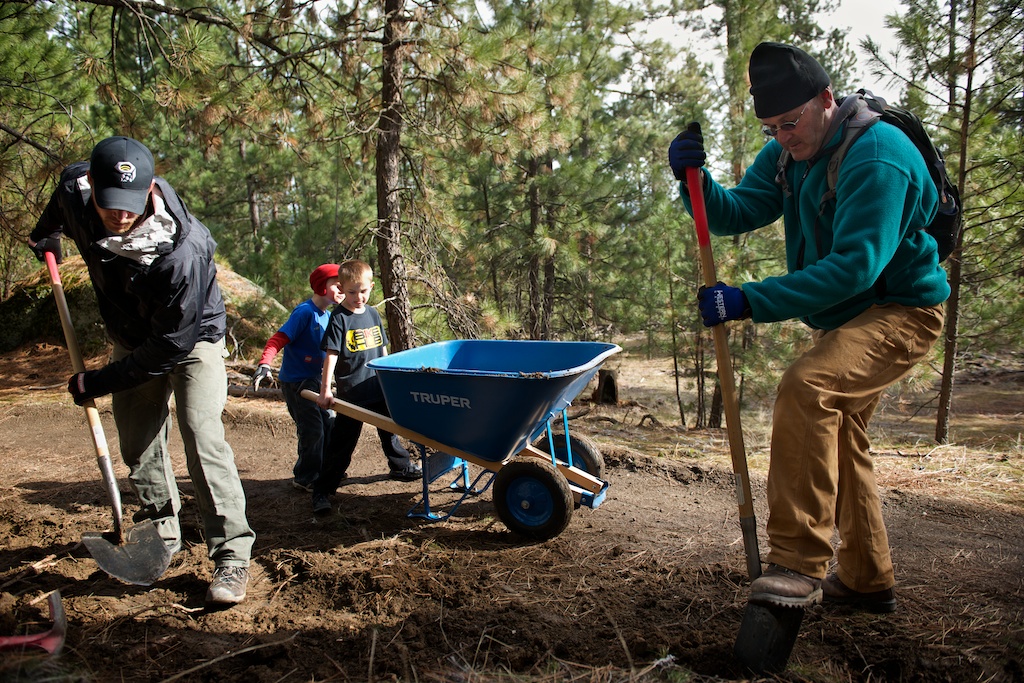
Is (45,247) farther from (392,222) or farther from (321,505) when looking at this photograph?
(392,222)

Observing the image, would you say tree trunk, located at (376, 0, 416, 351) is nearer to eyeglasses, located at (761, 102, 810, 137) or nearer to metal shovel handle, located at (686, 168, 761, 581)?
metal shovel handle, located at (686, 168, 761, 581)

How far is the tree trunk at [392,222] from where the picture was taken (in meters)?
6.06

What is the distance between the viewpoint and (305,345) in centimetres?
429

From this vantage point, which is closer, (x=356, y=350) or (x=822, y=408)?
(x=822, y=408)

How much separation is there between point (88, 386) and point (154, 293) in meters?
0.51

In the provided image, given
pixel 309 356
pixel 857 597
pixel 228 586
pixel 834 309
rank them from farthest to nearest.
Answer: pixel 309 356, pixel 228 586, pixel 857 597, pixel 834 309

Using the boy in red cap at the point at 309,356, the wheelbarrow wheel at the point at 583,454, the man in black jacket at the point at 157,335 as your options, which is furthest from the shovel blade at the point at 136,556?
the wheelbarrow wheel at the point at 583,454

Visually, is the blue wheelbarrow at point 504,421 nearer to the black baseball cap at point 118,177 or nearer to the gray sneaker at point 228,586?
the gray sneaker at point 228,586

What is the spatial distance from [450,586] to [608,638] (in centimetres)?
74

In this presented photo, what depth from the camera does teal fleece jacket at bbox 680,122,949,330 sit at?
208 cm

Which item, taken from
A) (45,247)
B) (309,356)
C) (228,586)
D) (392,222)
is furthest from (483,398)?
(392,222)

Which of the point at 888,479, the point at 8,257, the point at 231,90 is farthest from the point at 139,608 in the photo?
the point at 8,257

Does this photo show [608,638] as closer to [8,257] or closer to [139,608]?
[139,608]

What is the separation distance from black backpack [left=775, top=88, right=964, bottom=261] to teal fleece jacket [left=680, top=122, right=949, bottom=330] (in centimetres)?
4
